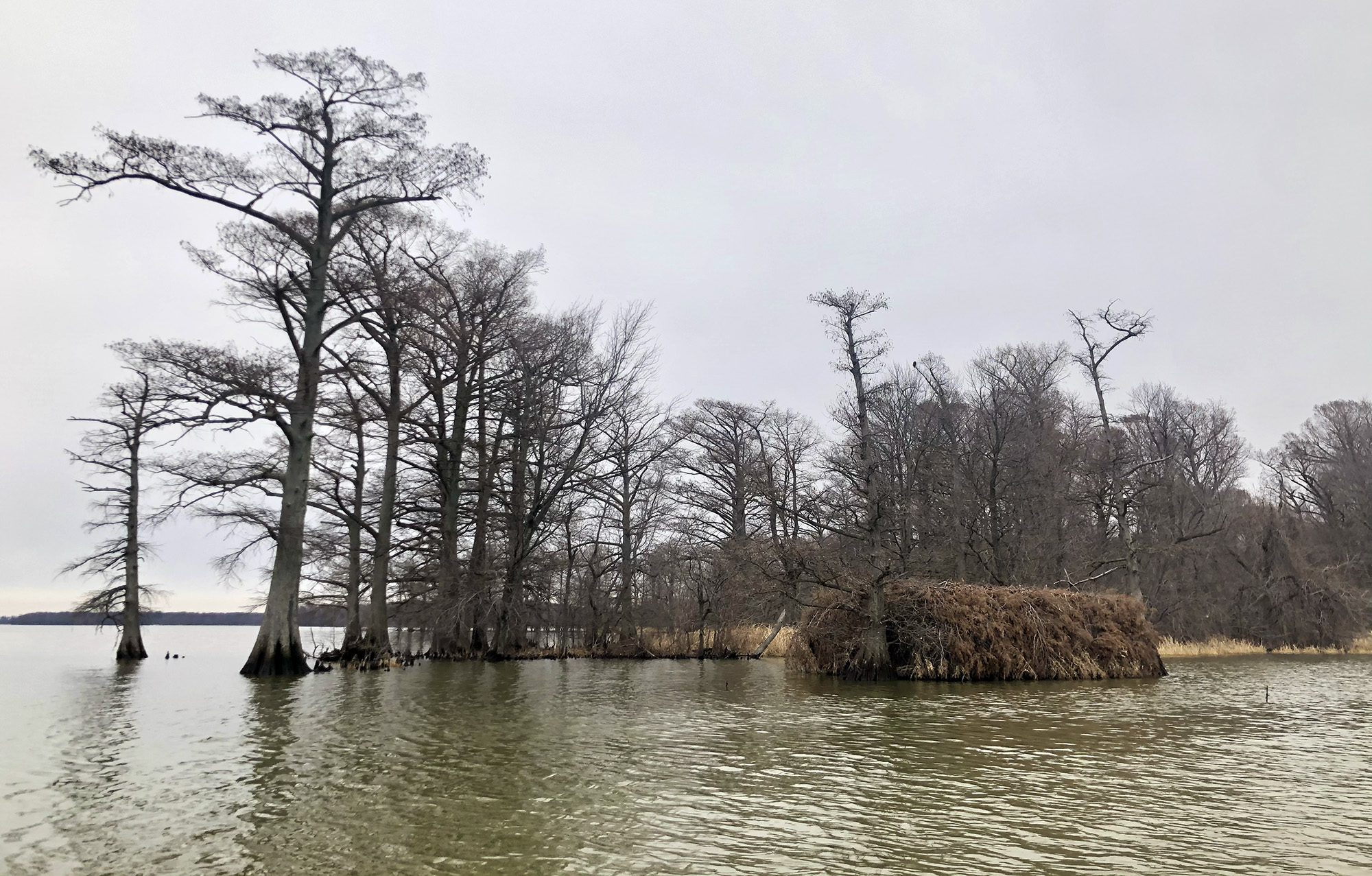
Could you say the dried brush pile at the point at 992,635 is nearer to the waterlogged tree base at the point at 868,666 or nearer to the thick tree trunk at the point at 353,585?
the waterlogged tree base at the point at 868,666

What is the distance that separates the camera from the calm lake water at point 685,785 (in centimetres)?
475

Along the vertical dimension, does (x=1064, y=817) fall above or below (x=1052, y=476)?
below

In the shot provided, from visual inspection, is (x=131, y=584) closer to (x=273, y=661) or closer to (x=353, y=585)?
(x=353, y=585)

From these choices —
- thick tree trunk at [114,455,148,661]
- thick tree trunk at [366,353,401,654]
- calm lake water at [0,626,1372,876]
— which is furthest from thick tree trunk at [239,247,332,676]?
thick tree trunk at [114,455,148,661]

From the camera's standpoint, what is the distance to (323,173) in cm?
2120

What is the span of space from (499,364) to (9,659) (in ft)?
67.4

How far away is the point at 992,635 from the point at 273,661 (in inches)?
676

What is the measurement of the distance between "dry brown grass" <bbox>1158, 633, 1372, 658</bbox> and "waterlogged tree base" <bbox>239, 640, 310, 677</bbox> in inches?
1151

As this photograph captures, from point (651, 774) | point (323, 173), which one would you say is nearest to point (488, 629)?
point (323, 173)

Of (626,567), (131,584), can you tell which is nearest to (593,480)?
(626,567)

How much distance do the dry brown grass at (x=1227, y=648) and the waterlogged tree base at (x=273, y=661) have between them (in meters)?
29.2

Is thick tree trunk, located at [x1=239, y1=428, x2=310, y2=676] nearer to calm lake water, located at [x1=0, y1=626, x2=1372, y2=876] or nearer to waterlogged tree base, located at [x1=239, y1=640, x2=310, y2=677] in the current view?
waterlogged tree base, located at [x1=239, y1=640, x2=310, y2=677]

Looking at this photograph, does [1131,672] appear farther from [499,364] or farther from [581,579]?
[499,364]

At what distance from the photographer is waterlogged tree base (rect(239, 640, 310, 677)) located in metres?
19.1
